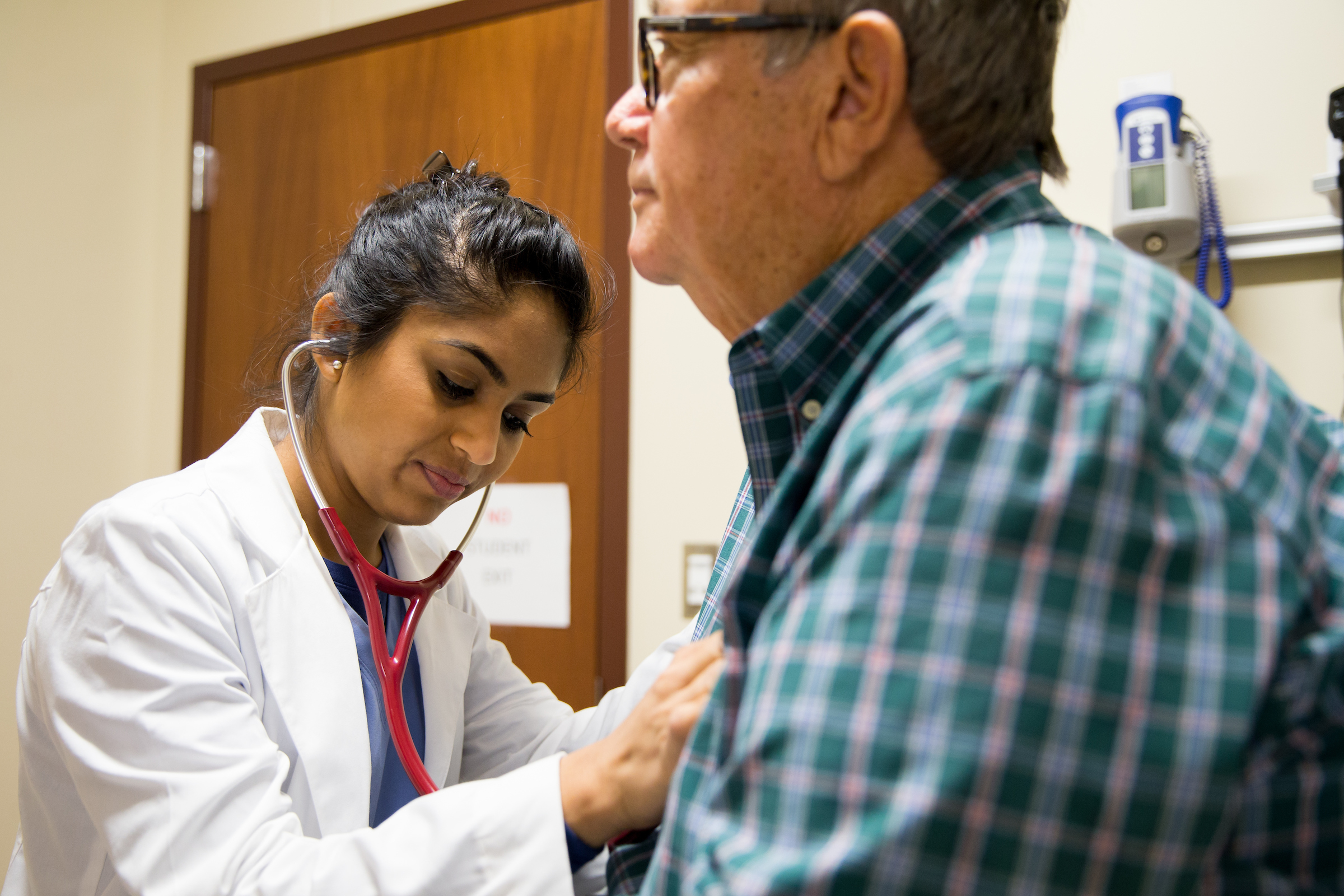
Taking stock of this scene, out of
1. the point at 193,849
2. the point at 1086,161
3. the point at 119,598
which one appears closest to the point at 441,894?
the point at 193,849

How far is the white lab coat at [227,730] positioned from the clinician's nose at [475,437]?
20cm

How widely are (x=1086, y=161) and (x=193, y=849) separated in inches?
59.7

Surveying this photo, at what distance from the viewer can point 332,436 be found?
1.22 meters

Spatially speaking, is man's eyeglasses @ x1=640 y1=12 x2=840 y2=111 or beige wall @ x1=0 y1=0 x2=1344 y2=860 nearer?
man's eyeglasses @ x1=640 y1=12 x2=840 y2=111

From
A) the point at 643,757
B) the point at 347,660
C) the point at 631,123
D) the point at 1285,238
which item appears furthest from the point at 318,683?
the point at 1285,238

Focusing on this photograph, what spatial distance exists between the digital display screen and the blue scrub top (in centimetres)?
118

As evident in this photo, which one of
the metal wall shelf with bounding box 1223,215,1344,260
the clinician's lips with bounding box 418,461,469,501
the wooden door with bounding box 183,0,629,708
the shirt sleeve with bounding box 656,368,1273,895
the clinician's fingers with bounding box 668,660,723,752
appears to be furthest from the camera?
the wooden door with bounding box 183,0,629,708

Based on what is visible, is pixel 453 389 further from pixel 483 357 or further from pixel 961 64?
pixel 961 64

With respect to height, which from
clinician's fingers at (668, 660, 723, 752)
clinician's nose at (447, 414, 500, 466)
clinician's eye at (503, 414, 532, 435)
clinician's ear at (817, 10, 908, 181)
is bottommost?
clinician's fingers at (668, 660, 723, 752)

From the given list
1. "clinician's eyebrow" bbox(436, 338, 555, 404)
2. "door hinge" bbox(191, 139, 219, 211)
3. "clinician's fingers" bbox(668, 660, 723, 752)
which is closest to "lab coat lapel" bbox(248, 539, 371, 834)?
"clinician's eyebrow" bbox(436, 338, 555, 404)

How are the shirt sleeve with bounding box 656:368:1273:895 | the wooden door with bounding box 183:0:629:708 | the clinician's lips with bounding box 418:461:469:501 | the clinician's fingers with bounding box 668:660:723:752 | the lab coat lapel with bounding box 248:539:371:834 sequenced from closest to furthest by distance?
the shirt sleeve with bounding box 656:368:1273:895, the clinician's fingers with bounding box 668:660:723:752, the lab coat lapel with bounding box 248:539:371:834, the clinician's lips with bounding box 418:461:469:501, the wooden door with bounding box 183:0:629:708

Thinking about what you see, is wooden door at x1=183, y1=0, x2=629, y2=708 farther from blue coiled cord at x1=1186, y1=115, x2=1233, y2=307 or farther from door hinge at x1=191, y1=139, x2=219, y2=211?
blue coiled cord at x1=1186, y1=115, x2=1233, y2=307

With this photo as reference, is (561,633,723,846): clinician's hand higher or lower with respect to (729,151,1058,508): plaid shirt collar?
lower

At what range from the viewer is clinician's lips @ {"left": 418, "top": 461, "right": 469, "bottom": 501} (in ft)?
3.92
